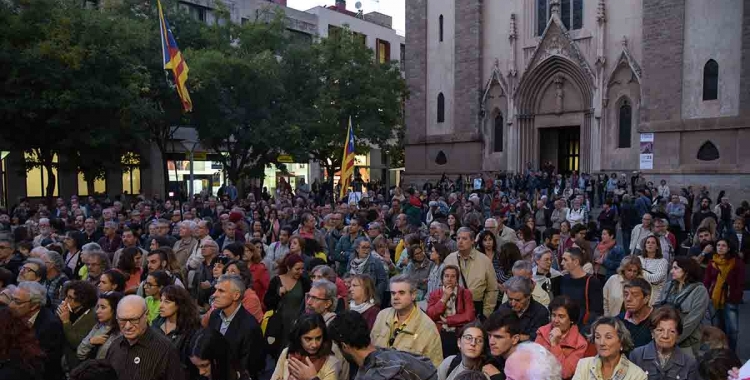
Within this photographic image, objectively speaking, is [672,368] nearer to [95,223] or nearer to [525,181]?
[95,223]

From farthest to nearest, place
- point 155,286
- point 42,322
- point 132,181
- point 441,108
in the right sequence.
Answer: point 441,108 < point 132,181 < point 155,286 < point 42,322

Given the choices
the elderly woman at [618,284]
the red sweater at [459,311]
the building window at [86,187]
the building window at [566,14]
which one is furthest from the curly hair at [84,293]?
the building window at [566,14]

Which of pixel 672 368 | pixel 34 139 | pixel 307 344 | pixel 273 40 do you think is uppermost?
pixel 273 40

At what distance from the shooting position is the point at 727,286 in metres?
7.13

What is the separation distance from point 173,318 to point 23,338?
3.81 feet

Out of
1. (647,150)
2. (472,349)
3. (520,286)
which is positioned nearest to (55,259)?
(520,286)

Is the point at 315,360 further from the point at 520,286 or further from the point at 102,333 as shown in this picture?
the point at 520,286

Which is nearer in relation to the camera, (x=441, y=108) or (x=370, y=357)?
(x=370, y=357)

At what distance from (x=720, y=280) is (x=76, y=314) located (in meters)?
6.94

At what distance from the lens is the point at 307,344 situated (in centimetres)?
373

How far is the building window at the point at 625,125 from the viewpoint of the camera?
28.0m

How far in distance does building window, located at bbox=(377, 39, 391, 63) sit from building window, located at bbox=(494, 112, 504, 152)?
20.9 meters

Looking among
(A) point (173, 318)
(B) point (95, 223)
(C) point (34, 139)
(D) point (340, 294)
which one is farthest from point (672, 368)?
(C) point (34, 139)

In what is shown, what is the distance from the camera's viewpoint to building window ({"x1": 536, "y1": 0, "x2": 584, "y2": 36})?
96.0ft
